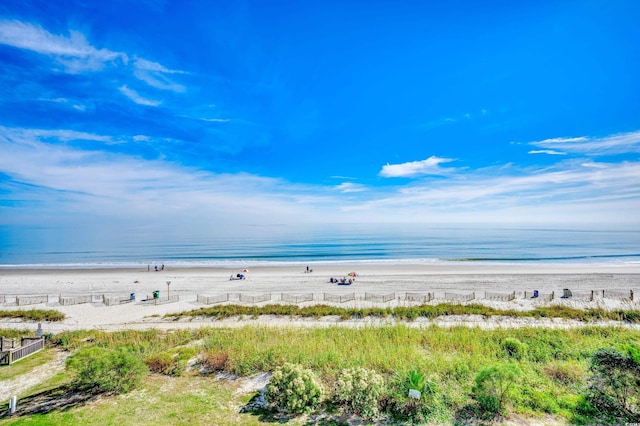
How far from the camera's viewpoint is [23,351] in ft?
45.1

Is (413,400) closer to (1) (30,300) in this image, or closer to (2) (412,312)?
(2) (412,312)

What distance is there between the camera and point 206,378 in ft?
36.8

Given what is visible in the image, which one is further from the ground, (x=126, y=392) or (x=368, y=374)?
(x=368, y=374)

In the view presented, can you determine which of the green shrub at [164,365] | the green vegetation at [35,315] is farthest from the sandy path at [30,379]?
the green vegetation at [35,315]

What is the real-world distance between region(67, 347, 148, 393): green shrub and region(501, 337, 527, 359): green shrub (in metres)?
14.2

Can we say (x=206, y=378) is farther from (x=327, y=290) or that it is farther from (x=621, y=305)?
(x=621, y=305)

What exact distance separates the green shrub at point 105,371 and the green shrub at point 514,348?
558 inches

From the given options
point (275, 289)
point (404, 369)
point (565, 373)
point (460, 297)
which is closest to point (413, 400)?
point (404, 369)

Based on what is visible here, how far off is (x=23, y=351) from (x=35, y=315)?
412 inches

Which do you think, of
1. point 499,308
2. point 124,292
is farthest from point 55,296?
point 499,308

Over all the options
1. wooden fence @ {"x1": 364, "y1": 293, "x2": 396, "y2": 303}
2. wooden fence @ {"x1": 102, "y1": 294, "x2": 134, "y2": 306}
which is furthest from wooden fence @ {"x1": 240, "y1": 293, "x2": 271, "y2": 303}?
wooden fence @ {"x1": 102, "y1": 294, "x2": 134, "y2": 306}

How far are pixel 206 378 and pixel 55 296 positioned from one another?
1139 inches

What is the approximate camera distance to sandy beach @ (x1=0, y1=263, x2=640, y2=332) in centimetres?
2197

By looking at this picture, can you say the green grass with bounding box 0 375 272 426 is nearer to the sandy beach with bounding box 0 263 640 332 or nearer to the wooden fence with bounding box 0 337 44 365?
the wooden fence with bounding box 0 337 44 365
